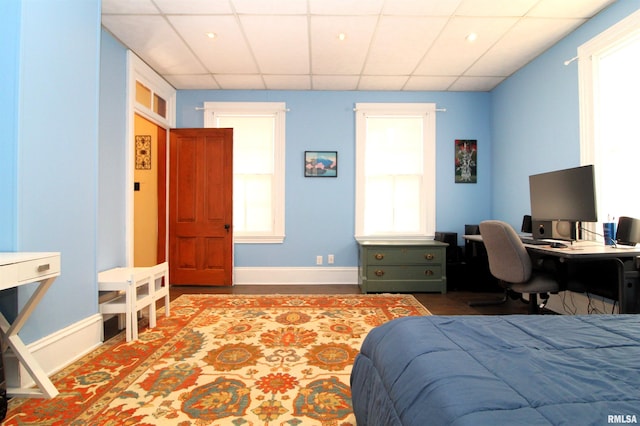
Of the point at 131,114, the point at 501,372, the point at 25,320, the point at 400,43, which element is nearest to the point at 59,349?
the point at 25,320

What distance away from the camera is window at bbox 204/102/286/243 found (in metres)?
4.36

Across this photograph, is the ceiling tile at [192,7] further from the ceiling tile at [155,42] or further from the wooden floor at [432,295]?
the wooden floor at [432,295]

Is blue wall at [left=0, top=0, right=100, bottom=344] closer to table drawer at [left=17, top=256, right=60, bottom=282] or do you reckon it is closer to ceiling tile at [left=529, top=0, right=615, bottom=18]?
table drawer at [left=17, top=256, right=60, bottom=282]

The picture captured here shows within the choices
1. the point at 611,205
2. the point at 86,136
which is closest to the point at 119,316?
the point at 86,136

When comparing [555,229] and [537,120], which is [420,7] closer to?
[537,120]

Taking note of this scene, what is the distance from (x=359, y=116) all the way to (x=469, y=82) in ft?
5.10

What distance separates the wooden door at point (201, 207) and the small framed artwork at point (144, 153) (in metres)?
0.32

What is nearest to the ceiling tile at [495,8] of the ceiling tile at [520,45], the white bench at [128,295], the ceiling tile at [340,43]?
the ceiling tile at [520,45]

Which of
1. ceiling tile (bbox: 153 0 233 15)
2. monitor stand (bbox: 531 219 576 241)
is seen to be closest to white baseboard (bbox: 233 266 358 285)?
monitor stand (bbox: 531 219 576 241)

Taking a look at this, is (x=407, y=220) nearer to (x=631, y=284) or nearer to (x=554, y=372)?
(x=631, y=284)

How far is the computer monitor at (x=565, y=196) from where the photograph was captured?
242cm

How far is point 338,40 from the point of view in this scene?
10.3 feet

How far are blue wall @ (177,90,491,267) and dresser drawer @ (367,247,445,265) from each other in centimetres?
52

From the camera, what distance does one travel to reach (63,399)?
5.39 ft
